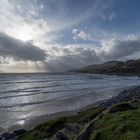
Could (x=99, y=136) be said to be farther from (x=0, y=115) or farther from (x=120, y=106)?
(x=0, y=115)

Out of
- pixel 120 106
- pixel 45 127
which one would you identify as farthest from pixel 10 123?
pixel 120 106

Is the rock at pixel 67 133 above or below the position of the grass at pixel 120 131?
below

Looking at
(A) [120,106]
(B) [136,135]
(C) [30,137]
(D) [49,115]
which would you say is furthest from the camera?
(D) [49,115]

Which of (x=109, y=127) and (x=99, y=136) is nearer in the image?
(x=99, y=136)

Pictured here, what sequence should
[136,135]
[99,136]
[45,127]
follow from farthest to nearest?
1. [45,127]
2. [99,136]
3. [136,135]

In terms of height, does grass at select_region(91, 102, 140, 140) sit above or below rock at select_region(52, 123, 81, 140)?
above

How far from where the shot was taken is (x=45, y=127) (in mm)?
16906

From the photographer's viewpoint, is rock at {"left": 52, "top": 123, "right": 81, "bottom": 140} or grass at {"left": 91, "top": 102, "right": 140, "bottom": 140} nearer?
grass at {"left": 91, "top": 102, "right": 140, "bottom": 140}

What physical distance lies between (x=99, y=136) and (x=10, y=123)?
17.1 meters

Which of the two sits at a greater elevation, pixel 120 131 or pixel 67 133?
pixel 120 131

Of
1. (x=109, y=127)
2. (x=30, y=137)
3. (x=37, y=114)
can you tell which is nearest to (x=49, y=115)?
(x=37, y=114)

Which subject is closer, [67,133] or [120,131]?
[120,131]

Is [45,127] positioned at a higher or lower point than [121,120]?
lower

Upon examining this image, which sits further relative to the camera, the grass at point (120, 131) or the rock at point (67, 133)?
the rock at point (67, 133)
